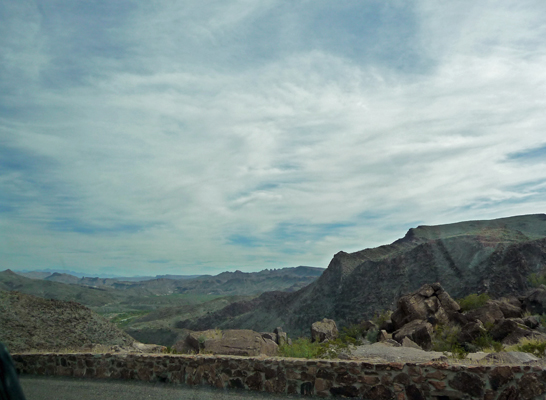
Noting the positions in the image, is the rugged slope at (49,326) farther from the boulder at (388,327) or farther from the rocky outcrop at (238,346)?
the boulder at (388,327)

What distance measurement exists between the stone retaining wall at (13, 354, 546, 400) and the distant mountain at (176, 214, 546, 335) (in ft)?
112

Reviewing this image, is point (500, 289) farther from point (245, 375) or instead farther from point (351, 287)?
point (245, 375)

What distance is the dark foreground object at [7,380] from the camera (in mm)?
1728

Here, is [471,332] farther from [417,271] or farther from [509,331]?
[417,271]

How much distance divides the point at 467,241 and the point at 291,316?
2717 cm

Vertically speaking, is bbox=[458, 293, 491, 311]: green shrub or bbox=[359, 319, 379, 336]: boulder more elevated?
bbox=[458, 293, 491, 311]: green shrub

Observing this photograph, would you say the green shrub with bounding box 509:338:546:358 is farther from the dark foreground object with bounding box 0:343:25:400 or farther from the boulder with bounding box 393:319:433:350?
the dark foreground object with bounding box 0:343:25:400

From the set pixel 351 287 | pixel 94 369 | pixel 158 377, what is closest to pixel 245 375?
pixel 158 377

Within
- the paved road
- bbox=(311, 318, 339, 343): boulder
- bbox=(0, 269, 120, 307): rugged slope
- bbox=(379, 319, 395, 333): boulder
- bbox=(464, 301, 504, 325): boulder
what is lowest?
bbox=(0, 269, 120, 307): rugged slope

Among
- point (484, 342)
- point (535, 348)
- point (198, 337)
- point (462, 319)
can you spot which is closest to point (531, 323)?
point (484, 342)

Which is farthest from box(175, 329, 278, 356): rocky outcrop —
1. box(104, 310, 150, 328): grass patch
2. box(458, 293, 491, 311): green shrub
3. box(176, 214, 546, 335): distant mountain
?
box(104, 310, 150, 328): grass patch

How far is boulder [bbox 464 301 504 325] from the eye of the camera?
19.2m

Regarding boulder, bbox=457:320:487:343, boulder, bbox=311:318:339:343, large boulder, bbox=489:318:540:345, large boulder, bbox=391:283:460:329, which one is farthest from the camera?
boulder, bbox=311:318:339:343

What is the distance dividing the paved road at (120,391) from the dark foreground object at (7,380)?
7.63 m
